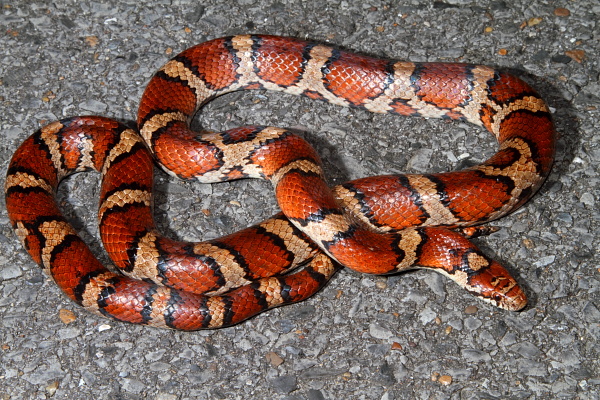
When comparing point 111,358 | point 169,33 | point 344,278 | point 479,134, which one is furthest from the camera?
point 169,33

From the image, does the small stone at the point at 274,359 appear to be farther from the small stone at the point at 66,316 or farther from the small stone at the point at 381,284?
the small stone at the point at 66,316

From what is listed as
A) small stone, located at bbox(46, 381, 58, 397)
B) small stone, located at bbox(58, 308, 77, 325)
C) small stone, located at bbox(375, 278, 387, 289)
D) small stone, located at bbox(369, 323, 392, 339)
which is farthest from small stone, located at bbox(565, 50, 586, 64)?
small stone, located at bbox(46, 381, 58, 397)

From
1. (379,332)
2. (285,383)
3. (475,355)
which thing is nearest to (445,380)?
(475,355)

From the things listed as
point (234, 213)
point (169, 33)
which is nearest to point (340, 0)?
point (169, 33)

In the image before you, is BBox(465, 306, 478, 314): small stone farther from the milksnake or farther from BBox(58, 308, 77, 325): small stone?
BBox(58, 308, 77, 325): small stone

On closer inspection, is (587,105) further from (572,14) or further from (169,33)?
(169,33)

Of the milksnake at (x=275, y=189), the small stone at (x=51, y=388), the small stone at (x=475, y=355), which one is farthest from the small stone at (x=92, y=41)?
the small stone at (x=475, y=355)

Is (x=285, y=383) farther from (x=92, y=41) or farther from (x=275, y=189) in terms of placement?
(x=92, y=41)
